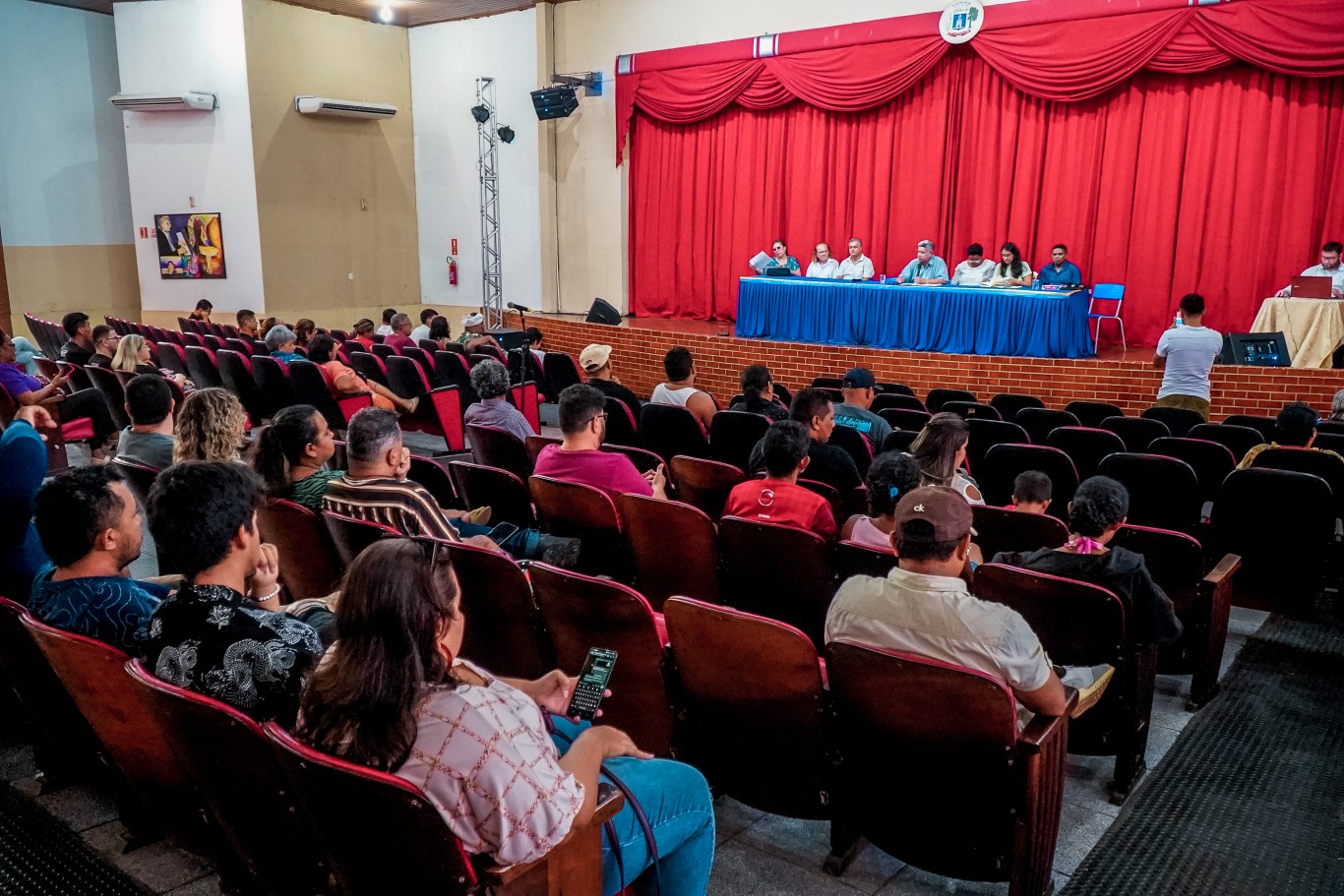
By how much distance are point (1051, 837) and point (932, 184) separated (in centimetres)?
960

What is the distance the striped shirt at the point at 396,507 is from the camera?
3160 millimetres

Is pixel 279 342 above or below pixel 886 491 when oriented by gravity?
above

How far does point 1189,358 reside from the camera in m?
7.08

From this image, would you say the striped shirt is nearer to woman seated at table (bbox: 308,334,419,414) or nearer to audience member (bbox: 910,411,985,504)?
audience member (bbox: 910,411,985,504)

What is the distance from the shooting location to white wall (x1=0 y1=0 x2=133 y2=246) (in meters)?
13.1

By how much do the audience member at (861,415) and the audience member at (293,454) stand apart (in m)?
2.63

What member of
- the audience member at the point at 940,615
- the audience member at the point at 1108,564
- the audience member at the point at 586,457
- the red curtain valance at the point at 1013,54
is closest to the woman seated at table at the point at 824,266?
the red curtain valance at the point at 1013,54

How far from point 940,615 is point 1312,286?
7693mm

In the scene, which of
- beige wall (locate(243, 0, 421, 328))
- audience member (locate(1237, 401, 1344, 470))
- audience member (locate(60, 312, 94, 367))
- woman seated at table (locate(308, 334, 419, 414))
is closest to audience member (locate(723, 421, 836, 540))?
audience member (locate(1237, 401, 1344, 470))

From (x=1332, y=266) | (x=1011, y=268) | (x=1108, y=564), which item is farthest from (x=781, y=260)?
→ (x=1108, y=564)

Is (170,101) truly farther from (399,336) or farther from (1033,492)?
(1033,492)

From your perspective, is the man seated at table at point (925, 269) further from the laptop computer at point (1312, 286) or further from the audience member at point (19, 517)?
the audience member at point (19, 517)

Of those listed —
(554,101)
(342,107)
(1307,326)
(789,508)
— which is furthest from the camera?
(342,107)

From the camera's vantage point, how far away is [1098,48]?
9.26 meters
